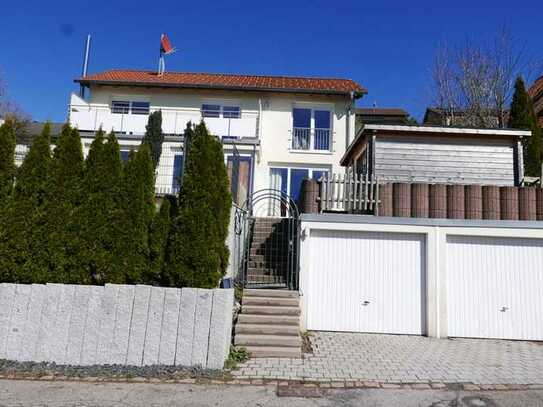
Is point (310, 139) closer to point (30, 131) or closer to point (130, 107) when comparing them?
point (130, 107)

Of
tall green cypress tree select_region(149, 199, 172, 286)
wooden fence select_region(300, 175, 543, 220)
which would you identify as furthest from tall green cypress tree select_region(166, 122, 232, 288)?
wooden fence select_region(300, 175, 543, 220)

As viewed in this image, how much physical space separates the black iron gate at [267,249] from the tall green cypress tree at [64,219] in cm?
353

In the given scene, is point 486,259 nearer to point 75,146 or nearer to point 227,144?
point 75,146

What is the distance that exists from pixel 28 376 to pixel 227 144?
13.3 metres

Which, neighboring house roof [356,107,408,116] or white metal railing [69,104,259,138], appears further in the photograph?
neighboring house roof [356,107,408,116]

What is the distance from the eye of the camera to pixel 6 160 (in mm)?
6500

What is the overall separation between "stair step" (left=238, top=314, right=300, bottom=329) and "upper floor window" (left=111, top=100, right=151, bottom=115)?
1492 cm

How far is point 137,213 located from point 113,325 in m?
1.74

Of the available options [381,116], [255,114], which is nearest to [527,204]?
[255,114]

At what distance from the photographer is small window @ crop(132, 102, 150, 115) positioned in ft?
63.7

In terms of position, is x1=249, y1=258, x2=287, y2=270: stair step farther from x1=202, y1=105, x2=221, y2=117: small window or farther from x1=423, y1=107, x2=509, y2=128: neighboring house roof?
x1=423, y1=107, x2=509, y2=128: neighboring house roof

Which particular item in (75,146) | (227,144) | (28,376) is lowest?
(28,376)

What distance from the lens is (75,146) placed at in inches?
257

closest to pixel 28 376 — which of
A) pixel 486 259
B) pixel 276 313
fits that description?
pixel 276 313
